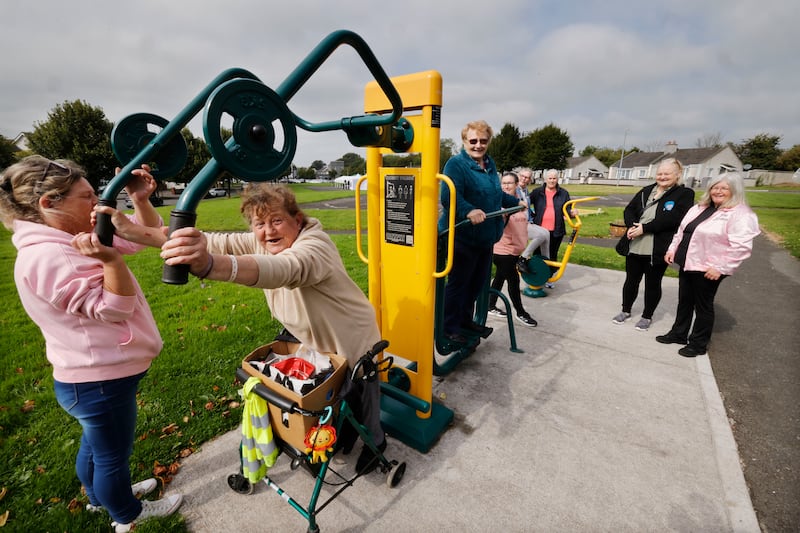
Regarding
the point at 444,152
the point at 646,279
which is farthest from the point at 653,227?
the point at 444,152

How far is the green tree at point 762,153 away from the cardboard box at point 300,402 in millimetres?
76938

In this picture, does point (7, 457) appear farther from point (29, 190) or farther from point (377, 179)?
point (377, 179)

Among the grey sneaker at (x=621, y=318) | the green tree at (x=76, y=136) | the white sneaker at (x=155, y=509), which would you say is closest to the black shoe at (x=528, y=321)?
the grey sneaker at (x=621, y=318)

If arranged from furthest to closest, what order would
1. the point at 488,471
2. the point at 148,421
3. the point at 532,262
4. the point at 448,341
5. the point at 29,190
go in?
the point at 532,262 → the point at 448,341 → the point at 148,421 → the point at 488,471 → the point at 29,190

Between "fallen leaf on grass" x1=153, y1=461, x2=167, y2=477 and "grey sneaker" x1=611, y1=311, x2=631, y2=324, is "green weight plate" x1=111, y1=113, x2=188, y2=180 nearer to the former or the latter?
"fallen leaf on grass" x1=153, y1=461, x2=167, y2=477

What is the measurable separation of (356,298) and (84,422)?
1.35 metres

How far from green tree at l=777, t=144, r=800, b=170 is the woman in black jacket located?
69.3 m

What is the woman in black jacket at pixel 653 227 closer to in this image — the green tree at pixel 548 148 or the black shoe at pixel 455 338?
the black shoe at pixel 455 338

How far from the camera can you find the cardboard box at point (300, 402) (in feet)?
5.22

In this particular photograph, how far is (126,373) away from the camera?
5.44 feet

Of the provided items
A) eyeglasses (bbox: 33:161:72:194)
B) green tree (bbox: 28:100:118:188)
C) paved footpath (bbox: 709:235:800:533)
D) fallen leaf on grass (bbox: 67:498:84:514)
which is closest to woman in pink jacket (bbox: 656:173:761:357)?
paved footpath (bbox: 709:235:800:533)

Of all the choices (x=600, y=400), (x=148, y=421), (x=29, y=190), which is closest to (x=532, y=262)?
(x=600, y=400)

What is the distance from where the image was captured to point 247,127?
0.99m

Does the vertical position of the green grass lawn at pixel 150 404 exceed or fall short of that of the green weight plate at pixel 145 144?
it falls short
